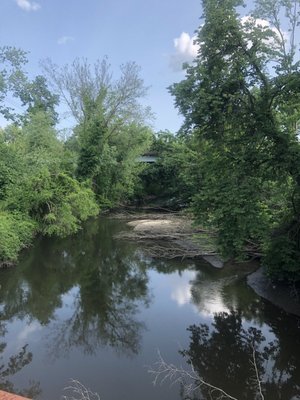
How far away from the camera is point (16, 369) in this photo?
24.2ft

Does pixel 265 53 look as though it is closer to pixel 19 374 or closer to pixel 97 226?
pixel 19 374

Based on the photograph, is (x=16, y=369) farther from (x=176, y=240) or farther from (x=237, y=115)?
(x=176, y=240)

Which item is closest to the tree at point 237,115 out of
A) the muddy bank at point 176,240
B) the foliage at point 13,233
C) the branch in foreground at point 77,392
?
the branch in foreground at point 77,392

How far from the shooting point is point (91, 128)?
2817cm

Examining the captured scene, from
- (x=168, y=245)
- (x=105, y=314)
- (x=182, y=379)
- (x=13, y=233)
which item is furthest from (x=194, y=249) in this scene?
(x=182, y=379)

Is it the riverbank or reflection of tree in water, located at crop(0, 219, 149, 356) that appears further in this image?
the riverbank

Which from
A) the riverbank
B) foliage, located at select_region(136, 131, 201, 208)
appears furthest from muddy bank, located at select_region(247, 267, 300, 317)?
foliage, located at select_region(136, 131, 201, 208)

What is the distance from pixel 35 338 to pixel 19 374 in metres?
1.64

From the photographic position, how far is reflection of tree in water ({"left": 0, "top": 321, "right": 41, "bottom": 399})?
21.8 feet

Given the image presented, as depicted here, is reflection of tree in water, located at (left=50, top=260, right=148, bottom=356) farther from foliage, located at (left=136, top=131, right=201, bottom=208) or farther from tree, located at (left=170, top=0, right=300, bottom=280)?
foliage, located at (left=136, top=131, right=201, bottom=208)

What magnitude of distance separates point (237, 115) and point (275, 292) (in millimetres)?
5834

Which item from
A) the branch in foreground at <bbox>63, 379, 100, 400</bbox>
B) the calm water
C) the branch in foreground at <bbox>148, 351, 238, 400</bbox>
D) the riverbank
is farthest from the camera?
the riverbank

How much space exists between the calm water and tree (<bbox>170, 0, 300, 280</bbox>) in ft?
7.69

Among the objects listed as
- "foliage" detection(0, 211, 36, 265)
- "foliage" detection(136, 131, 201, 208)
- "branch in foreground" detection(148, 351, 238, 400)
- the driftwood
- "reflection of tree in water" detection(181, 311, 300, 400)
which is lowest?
"reflection of tree in water" detection(181, 311, 300, 400)
